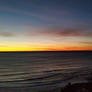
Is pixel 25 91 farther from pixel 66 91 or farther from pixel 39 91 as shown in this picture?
pixel 66 91

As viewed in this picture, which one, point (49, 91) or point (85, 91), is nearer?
point (85, 91)

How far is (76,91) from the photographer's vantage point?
11.0 m

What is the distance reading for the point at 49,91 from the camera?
44.5 feet

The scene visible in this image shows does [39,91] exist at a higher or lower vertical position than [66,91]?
lower

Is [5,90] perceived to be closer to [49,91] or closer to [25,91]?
[25,91]

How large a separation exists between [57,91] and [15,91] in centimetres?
467

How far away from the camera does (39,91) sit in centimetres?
1388

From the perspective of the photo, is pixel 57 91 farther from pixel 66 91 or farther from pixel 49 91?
pixel 66 91

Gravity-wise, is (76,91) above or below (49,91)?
above

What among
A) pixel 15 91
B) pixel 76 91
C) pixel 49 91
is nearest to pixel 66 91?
pixel 76 91

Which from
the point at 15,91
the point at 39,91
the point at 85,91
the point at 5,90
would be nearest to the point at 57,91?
the point at 39,91

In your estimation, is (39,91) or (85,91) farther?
(39,91)

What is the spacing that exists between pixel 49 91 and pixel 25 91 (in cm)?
270

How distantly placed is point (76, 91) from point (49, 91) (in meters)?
3.55
